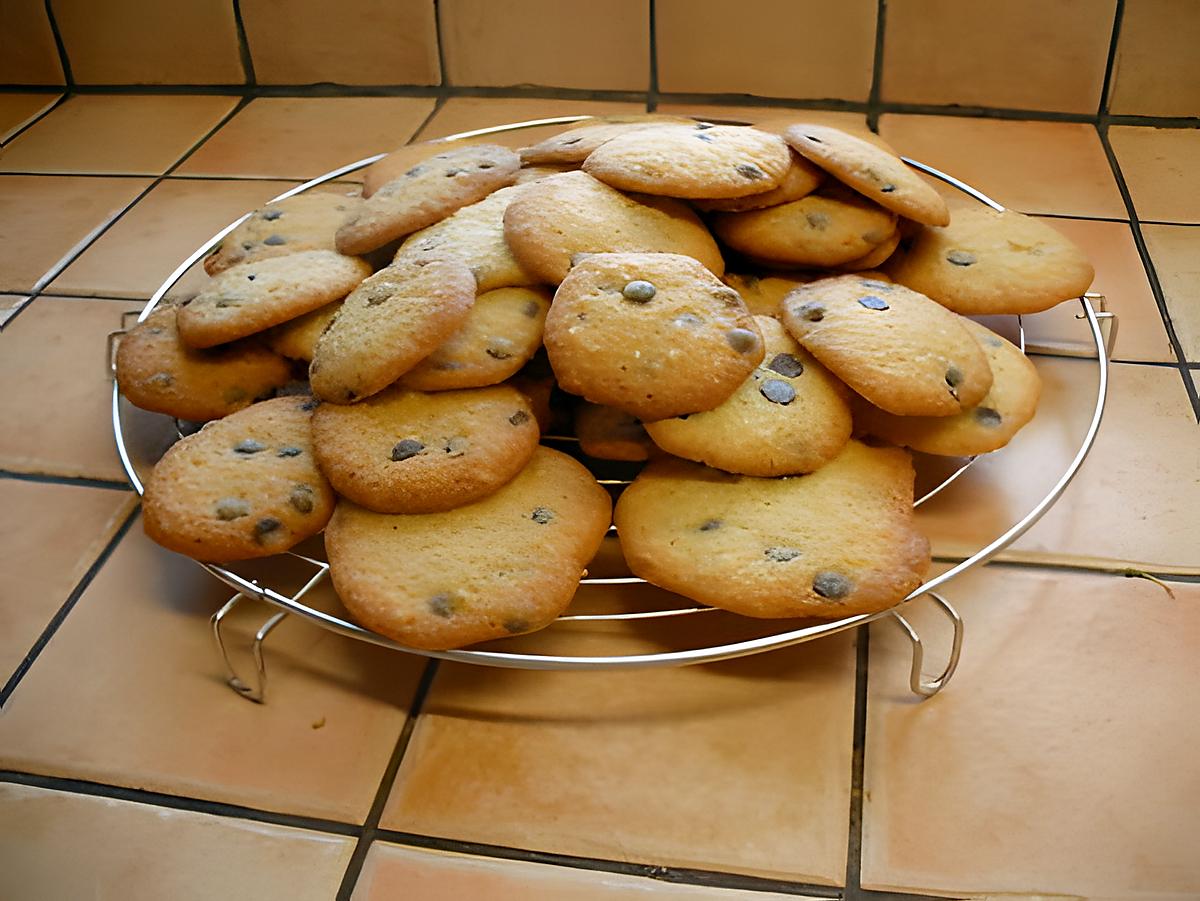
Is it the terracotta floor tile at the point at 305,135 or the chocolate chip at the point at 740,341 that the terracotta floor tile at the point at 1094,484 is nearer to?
the chocolate chip at the point at 740,341

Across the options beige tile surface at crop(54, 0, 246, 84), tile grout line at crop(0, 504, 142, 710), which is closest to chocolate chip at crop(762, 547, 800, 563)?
tile grout line at crop(0, 504, 142, 710)

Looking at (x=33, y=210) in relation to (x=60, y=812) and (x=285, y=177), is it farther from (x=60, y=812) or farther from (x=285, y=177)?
(x=60, y=812)

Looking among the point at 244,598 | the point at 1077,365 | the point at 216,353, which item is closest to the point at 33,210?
the point at 216,353

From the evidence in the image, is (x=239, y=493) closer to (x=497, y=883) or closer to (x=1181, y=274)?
(x=497, y=883)

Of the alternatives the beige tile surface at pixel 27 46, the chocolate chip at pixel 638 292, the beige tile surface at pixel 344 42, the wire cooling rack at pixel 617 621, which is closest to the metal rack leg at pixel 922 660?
the wire cooling rack at pixel 617 621

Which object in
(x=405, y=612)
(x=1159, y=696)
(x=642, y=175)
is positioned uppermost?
(x=642, y=175)

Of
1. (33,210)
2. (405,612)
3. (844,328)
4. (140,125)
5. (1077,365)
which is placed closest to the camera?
(405,612)

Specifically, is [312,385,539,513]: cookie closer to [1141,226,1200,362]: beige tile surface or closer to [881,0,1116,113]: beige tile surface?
[1141,226,1200,362]: beige tile surface
